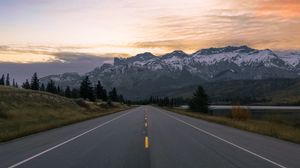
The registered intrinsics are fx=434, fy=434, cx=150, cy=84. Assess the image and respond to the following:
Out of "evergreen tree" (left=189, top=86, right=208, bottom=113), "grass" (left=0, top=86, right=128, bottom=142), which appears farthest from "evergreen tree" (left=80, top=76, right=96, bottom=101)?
"grass" (left=0, top=86, right=128, bottom=142)

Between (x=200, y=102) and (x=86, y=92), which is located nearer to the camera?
(x=86, y=92)

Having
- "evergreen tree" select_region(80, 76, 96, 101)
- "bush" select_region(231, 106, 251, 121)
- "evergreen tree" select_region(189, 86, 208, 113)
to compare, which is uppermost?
"evergreen tree" select_region(80, 76, 96, 101)

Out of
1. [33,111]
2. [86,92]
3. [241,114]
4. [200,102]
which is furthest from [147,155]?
[200,102]

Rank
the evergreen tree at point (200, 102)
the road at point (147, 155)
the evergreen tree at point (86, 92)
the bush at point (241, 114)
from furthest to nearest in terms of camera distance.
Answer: the evergreen tree at point (200, 102)
the evergreen tree at point (86, 92)
the bush at point (241, 114)
the road at point (147, 155)

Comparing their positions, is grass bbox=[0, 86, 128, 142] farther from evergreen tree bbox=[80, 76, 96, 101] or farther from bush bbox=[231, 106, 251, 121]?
evergreen tree bbox=[80, 76, 96, 101]

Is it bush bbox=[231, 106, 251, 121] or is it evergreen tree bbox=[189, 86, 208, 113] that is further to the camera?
evergreen tree bbox=[189, 86, 208, 113]

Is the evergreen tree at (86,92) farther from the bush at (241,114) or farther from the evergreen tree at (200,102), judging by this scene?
the bush at (241,114)

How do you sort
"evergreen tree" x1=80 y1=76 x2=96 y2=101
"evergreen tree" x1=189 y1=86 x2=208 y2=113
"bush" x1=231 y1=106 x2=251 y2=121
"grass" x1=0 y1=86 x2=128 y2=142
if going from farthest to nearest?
"evergreen tree" x1=189 y1=86 x2=208 y2=113, "evergreen tree" x1=80 y1=76 x2=96 y2=101, "bush" x1=231 y1=106 x2=251 y2=121, "grass" x1=0 y1=86 x2=128 y2=142

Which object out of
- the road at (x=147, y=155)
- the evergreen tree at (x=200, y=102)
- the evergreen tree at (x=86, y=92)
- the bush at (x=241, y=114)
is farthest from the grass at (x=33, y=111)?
the evergreen tree at (x=200, y=102)

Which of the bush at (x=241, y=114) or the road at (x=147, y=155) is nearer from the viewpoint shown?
the road at (x=147, y=155)

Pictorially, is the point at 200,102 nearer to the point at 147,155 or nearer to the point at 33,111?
the point at 33,111

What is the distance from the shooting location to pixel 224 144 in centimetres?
1838

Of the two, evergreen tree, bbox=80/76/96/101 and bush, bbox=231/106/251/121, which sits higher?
evergreen tree, bbox=80/76/96/101

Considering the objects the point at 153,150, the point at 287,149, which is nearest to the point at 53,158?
the point at 153,150
